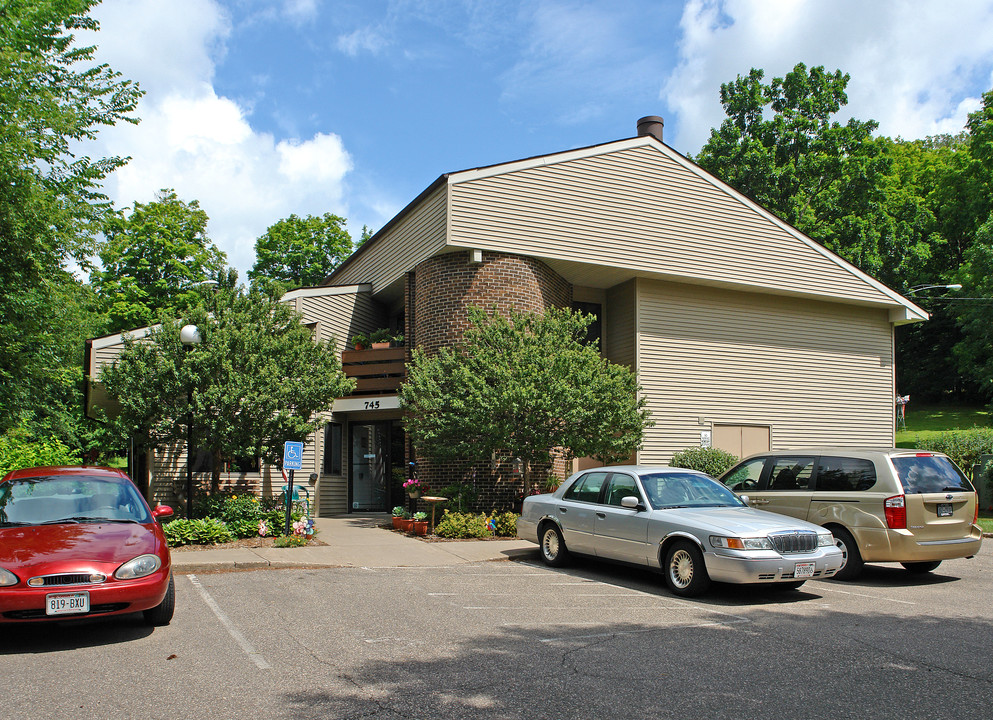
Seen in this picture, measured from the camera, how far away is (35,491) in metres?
7.95

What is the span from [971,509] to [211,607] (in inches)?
379

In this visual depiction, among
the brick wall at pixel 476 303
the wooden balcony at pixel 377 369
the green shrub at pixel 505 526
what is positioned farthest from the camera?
the wooden balcony at pixel 377 369

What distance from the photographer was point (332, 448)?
2119cm

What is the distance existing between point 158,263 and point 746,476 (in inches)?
1241

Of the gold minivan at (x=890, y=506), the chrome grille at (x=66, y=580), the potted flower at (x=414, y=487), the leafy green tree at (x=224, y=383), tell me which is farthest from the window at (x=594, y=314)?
the chrome grille at (x=66, y=580)

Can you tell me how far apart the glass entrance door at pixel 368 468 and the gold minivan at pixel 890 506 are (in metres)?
12.5

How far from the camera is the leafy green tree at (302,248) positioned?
146 feet

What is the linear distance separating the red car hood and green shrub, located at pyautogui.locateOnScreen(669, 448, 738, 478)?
535 inches

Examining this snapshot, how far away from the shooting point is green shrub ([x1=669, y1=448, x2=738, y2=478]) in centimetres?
1853

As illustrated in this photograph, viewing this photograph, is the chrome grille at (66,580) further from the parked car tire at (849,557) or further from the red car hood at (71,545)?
the parked car tire at (849,557)

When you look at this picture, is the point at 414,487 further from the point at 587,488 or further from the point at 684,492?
the point at 684,492

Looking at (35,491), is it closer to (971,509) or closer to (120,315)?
(971,509)

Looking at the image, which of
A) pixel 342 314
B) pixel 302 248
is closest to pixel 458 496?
pixel 342 314

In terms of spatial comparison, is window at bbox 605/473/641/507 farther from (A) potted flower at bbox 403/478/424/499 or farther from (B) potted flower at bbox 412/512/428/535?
(A) potted flower at bbox 403/478/424/499
